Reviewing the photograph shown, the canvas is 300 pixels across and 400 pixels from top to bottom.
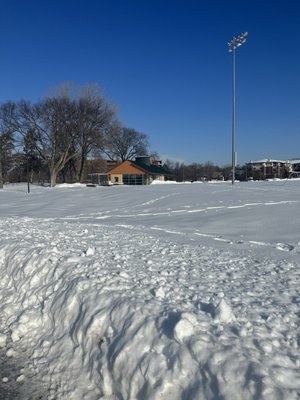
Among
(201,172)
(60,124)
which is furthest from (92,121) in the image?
(201,172)

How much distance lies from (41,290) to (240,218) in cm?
824

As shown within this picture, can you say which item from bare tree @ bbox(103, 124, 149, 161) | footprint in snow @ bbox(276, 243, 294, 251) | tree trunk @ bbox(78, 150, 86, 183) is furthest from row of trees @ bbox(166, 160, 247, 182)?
footprint in snow @ bbox(276, 243, 294, 251)

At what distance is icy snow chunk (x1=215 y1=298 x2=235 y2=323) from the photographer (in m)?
3.78

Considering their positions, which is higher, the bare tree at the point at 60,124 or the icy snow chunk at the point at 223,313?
the bare tree at the point at 60,124

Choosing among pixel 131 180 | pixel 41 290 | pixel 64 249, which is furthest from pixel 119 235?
pixel 131 180

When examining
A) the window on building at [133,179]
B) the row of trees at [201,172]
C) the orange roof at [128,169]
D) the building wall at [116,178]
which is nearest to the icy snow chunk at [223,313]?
the window on building at [133,179]

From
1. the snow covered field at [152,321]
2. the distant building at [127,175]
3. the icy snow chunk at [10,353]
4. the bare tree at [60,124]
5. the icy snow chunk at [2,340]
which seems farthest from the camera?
the distant building at [127,175]

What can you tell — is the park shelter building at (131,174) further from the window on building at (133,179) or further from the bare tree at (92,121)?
the bare tree at (92,121)

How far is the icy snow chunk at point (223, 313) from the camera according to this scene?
12.4 ft

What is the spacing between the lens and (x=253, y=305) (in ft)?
13.8

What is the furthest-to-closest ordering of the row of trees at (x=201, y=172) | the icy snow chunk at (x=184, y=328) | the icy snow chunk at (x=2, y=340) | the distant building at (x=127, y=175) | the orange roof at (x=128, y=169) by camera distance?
the row of trees at (x=201, y=172) < the orange roof at (x=128, y=169) < the distant building at (x=127, y=175) < the icy snow chunk at (x=2, y=340) < the icy snow chunk at (x=184, y=328)

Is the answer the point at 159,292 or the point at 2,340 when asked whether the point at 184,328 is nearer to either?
the point at 159,292

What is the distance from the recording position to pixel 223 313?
3.86m

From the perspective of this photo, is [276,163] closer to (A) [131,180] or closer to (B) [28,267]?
(A) [131,180]
